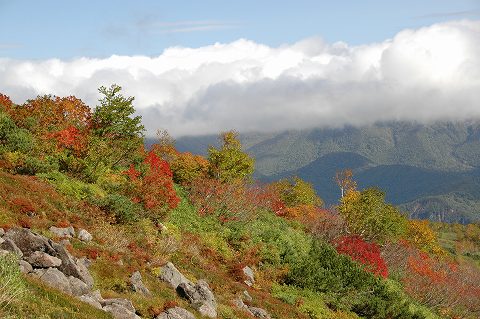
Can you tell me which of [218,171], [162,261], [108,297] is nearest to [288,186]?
[218,171]

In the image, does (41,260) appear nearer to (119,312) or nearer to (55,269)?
(55,269)

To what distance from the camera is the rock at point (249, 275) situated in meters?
33.2

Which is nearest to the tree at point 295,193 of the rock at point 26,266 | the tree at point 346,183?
the tree at point 346,183

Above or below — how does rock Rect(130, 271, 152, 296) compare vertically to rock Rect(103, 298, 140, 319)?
below

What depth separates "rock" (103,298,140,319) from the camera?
16.3 m

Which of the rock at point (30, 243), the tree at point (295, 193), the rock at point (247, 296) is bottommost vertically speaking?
the tree at point (295, 193)

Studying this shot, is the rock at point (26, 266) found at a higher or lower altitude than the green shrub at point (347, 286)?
higher

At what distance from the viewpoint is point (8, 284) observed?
1166 cm

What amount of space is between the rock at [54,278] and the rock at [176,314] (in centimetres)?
359

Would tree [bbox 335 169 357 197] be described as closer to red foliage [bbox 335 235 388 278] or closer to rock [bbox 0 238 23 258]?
red foliage [bbox 335 235 388 278]

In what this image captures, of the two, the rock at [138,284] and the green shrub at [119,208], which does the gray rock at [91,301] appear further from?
the green shrub at [119,208]

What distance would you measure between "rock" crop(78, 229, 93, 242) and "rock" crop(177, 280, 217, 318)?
5.83 meters

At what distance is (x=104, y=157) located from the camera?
130 feet

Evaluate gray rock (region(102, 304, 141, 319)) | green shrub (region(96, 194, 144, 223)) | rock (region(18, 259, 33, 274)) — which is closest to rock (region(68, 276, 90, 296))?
gray rock (region(102, 304, 141, 319))
